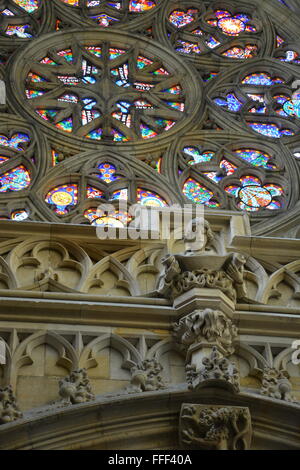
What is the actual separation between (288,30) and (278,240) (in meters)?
5.73

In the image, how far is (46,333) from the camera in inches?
418

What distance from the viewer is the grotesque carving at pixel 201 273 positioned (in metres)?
11.0

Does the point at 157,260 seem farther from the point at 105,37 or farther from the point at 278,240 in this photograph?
the point at 105,37

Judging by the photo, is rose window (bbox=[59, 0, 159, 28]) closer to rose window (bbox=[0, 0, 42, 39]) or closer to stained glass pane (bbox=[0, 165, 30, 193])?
rose window (bbox=[0, 0, 42, 39])

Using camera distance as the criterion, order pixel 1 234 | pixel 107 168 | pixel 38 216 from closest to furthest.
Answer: pixel 1 234
pixel 38 216
pixel 107 168

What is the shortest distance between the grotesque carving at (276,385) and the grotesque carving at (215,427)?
0.43 meters

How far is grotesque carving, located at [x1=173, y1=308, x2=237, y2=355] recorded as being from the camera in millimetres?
10484

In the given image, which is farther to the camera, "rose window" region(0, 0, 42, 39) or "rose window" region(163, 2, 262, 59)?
"rose window" region(163, 2, 262, 59)

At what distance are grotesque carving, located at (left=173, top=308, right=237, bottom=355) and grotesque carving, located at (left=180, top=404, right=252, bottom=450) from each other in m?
0.79

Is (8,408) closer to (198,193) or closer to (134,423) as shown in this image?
(134,423)

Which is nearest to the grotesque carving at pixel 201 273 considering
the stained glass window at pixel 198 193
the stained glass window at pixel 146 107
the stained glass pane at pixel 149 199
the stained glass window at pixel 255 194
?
the stained glass window at pixel 146 107

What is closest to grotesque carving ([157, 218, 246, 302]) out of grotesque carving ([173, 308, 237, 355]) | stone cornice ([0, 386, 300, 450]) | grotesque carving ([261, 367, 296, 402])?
grotesque carving ([173, 308, 237, 355])

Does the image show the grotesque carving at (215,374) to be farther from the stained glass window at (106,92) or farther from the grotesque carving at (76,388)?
the stained glass window at (106,92)

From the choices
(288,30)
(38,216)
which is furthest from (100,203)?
(288,30)
